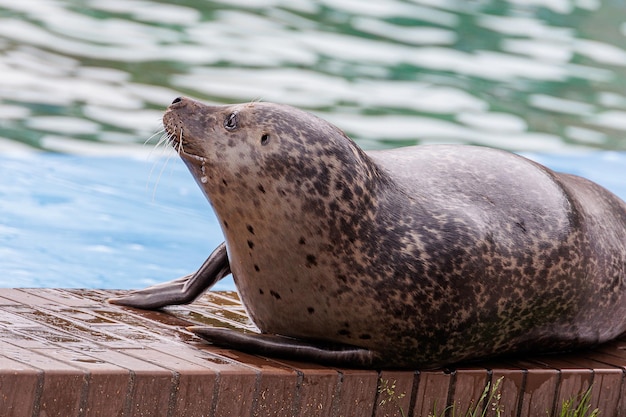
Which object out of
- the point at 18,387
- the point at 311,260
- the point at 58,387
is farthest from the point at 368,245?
the point at 18,387

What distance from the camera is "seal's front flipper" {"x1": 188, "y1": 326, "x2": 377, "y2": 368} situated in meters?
3.68

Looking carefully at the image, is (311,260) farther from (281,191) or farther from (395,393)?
(395,393)

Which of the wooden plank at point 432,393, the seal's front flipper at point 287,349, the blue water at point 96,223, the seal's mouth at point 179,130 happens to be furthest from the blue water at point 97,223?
the wooden plank at point 432,393

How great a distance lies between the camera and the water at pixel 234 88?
7.12 meters

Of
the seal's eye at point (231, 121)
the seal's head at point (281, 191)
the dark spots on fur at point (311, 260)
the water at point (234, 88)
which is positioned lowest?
the water at point (234, 88)

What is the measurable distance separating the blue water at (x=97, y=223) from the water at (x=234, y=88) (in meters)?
0.02

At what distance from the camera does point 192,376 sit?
3.25 meters

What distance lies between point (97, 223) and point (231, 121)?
11.5 feet

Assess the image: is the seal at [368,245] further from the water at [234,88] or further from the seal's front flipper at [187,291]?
the water at [234,88]

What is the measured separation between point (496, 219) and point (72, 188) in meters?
4.44

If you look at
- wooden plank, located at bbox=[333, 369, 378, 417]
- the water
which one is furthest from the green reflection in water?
wooden plank, located at bbox=[333, 369, 378, 417]

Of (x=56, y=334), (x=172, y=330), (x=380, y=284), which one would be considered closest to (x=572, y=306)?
(x=380, y=284)

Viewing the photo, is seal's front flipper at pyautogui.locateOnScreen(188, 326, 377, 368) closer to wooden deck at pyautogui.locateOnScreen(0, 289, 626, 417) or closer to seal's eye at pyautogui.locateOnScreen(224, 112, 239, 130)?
wooden deck at pyautogui.locateOnScreen(0, 289, 626, 417)

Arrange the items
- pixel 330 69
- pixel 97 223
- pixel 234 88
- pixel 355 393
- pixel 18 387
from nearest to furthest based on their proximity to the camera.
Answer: pixel 18 387 < pixel 355 393 < pixel 97 223 < pixel 234 88 < pixel 330 69
